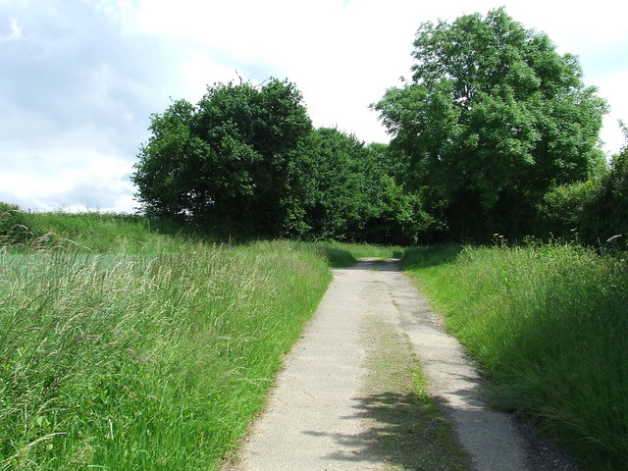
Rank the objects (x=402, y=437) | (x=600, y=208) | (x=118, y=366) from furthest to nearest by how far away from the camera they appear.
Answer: (x=600, y=208) < (x=402, y=437) < (x=118, y=366)

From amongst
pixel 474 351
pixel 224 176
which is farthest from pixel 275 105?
pixel 474 351

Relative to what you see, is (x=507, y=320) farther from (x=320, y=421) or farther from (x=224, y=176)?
(x=224, y=176)

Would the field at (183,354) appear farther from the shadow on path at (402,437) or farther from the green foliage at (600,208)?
the green foliage at (600,208)

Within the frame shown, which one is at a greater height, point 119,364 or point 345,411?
point 119,364

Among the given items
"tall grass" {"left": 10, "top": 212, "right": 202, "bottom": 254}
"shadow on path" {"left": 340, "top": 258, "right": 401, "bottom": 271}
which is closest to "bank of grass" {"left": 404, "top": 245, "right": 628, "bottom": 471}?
"tall grass" {"left": 10, "top": 212, "right": 202, "bottom": 254}

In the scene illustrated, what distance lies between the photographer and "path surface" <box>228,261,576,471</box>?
13.5 feet

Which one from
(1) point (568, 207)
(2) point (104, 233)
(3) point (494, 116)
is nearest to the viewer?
(2) point (104, 233)

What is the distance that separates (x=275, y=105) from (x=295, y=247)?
11.0 m

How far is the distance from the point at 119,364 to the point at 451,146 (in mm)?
20102

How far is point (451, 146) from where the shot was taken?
22156mm

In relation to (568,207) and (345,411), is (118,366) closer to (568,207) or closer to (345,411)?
(345,411)

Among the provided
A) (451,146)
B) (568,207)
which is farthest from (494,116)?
(568,207)

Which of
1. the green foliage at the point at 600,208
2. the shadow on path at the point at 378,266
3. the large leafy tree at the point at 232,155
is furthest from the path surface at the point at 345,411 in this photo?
the large leafy tree at the point at 232,155

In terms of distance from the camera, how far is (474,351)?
7.75 metres
